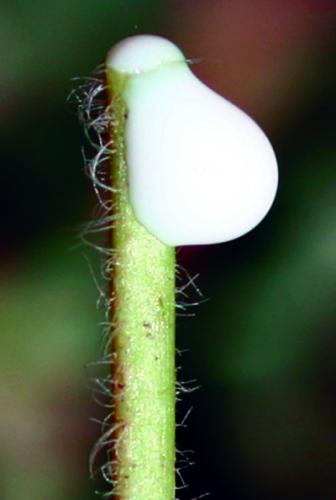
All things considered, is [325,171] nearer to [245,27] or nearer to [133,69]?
[245,27]

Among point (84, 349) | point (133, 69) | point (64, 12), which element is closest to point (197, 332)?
point (84, 349)

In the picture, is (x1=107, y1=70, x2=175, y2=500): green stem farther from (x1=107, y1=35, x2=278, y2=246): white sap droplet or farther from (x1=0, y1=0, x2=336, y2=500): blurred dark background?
(x1=0, y1=0, x2=336, y2=500): blurred dark background

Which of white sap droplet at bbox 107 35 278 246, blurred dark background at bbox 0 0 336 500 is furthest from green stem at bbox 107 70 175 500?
blurred dark background at bbox 0 0 336 500

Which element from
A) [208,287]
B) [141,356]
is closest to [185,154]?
[141,356]

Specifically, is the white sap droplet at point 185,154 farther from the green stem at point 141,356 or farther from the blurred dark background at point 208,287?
the blurred dark background at point 208,287

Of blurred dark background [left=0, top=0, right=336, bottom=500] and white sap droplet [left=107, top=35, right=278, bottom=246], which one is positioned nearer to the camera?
white sap droplet [left=107, top=35, right=278, bottom=246]

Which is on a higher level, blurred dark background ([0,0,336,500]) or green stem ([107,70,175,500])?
blurred dark background ([0,0,336,500])

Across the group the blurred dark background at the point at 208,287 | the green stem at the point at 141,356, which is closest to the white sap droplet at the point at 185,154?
the green stem at the point at 141,356
